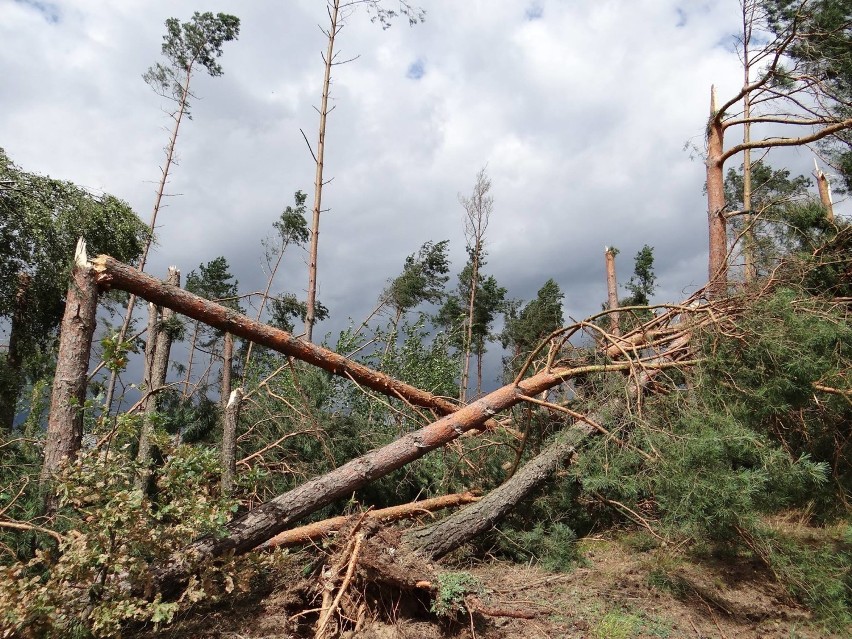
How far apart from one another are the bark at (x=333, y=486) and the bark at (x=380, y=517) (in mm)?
193

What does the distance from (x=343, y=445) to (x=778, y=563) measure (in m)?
3.94

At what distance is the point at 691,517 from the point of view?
348 cm

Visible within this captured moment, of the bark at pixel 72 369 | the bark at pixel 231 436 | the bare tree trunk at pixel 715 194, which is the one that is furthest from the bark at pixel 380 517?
the bare tree trunk at pixel 715 194

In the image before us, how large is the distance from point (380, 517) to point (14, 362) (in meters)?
6.98

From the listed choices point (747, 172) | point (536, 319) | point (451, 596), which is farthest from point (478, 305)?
point (451, 596)

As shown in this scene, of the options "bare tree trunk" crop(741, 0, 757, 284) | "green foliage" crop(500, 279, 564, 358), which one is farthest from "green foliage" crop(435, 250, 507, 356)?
"bare tree trunk" crop(741, 0, 757, 284)

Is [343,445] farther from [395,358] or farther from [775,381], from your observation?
[775,381]

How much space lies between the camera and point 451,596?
10.9ft

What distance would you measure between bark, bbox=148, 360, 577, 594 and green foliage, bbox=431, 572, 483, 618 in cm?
140

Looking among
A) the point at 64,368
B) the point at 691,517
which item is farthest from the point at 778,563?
the point at 64,368

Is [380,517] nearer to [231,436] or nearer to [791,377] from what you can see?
[231,436]

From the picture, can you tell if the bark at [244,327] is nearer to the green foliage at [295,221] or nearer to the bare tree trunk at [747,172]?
the bare tree trunk at [747,172]

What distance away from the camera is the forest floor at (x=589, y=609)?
138 inches

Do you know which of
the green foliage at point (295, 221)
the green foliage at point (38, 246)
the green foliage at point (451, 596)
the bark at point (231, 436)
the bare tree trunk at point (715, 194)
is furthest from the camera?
the green foliage at point (295, 221)
